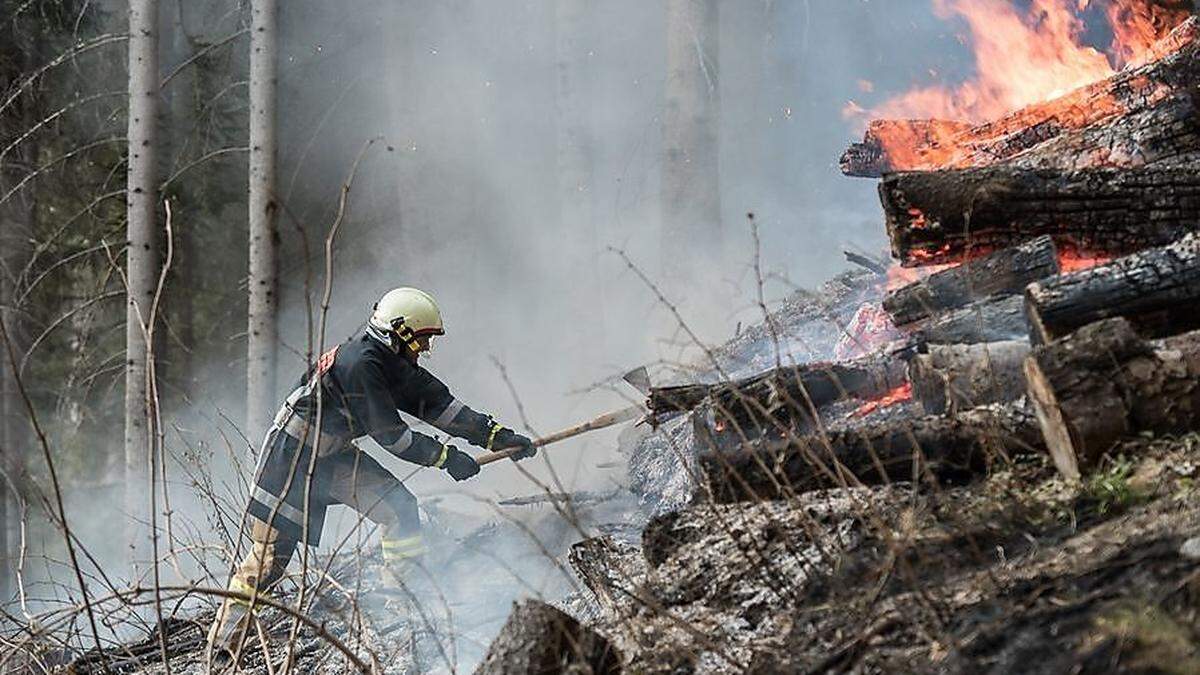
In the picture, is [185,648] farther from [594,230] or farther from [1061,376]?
[594,230]

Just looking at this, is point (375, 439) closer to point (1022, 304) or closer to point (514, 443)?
point (514, 443)

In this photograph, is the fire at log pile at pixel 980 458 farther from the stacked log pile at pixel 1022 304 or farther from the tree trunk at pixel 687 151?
the tree trunk at pixel 687 151

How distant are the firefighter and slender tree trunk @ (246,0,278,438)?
3902 mm

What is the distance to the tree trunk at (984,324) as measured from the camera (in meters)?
4.95

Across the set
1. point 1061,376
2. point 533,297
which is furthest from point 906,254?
point 533,297

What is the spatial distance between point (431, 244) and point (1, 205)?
5.07 meters

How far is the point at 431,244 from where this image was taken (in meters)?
15.3

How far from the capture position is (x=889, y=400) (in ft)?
17.6

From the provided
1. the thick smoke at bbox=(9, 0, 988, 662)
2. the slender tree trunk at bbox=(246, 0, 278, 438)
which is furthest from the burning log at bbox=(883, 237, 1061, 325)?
the thick smoke at bbox=(9, 0, 988, 662)

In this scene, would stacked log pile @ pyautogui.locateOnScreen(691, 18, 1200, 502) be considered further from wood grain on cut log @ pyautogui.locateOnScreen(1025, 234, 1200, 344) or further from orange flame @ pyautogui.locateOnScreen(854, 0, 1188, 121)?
orange flame @ pyautogui.locateOnScreen(854, 0, 1188, 121)

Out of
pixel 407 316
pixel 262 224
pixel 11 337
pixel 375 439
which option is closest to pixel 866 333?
pixel 407 316

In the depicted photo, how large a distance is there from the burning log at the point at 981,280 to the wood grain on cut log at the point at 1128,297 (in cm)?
76

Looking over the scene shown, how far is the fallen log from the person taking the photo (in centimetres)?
346

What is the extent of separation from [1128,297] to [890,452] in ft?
Result: 3.71
